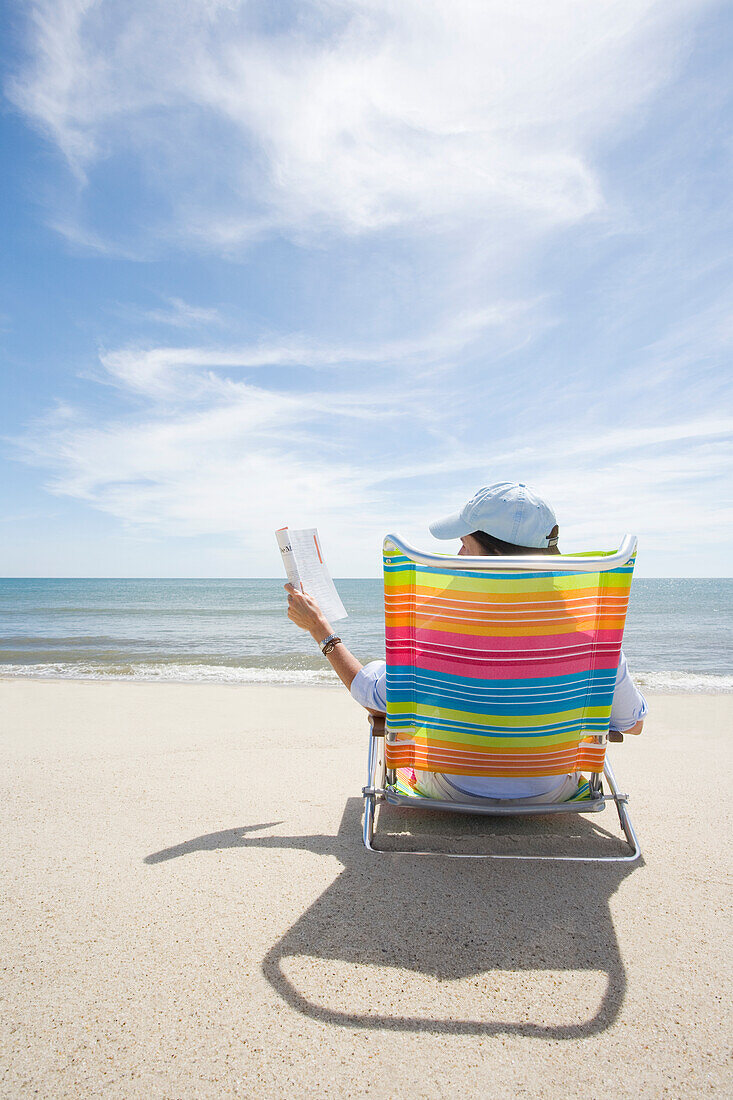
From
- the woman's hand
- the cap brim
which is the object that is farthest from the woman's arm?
the cap brim

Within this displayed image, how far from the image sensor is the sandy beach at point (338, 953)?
1385 mm

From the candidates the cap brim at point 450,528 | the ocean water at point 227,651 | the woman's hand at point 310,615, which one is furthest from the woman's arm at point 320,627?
the ocean water at point 227,651

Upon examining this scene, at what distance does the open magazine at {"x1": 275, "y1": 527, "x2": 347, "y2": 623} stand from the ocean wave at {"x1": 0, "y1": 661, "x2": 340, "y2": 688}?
22.9 feet

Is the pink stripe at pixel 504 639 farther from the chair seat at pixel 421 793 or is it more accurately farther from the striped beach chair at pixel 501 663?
the chair seat at pixel 421 793

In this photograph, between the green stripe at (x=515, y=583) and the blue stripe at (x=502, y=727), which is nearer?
the green stripe at (x=515, y=583)

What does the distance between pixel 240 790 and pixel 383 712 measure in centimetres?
149

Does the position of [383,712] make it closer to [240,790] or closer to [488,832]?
[488,832]

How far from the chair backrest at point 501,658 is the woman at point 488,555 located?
0.13 metres

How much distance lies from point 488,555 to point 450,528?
24 centimetres

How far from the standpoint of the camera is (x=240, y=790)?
336cm

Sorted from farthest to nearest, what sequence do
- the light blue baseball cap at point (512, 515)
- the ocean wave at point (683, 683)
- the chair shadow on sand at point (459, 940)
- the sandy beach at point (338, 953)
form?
the ocean wave at point (683, 683), the light blue baseball cap at point (512, 515), the chair shadow on sand at point (459, 940), the sandy beach at point (338, 953)

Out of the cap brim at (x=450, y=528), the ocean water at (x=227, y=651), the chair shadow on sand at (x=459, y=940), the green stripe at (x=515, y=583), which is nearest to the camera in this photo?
the chair shadow on sand at (x=459, y=940)

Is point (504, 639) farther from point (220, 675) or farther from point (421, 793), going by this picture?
point (220, 675)

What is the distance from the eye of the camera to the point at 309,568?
251 cm
